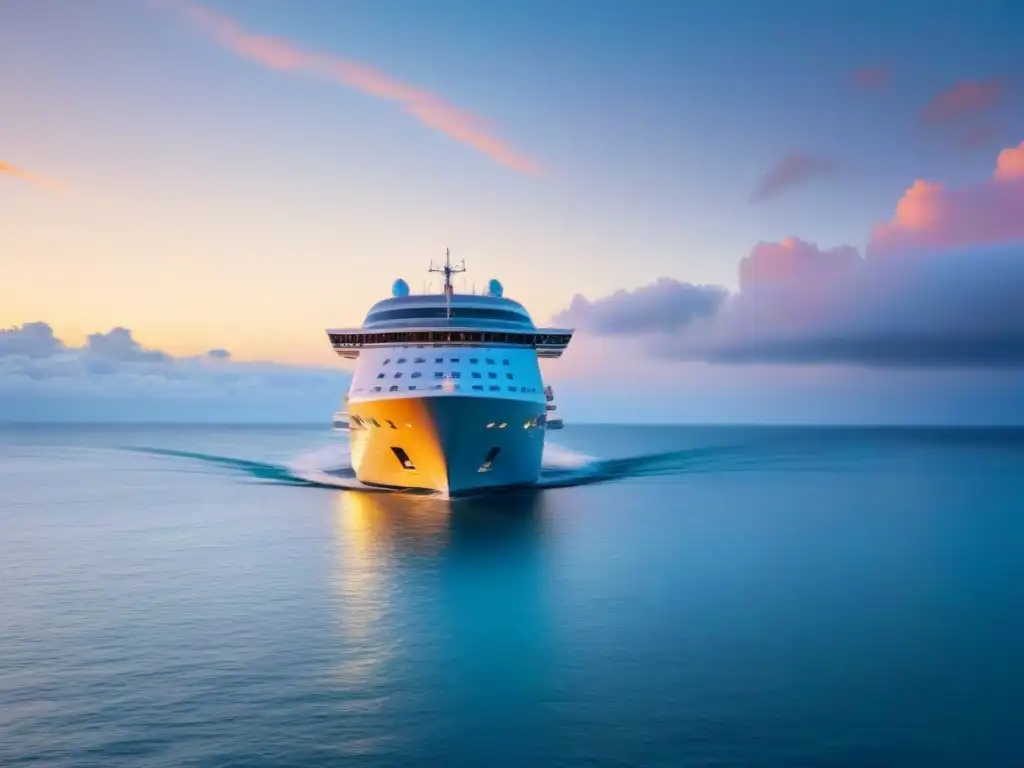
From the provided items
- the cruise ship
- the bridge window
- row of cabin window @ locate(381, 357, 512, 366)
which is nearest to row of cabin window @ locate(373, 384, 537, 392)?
the cruise ship

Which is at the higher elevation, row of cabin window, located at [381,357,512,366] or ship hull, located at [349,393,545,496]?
row of cabin window, located at [381,357,512,366]

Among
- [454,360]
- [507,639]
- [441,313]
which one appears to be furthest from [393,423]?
[507,639]

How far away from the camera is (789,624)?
28500mm

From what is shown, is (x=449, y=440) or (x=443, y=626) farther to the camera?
(x=449, y=440)

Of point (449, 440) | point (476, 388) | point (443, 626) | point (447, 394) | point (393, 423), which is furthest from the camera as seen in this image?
point (393, 423)

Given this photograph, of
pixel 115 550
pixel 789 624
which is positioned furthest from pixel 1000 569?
pixel 115 550

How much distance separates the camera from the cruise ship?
51.4 metres

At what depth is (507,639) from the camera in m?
26.5

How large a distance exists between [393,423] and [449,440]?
4387 mm

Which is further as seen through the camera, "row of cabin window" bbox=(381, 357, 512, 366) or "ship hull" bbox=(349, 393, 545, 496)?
"row of cabin window" bbox=(381, 357, 512, 366)

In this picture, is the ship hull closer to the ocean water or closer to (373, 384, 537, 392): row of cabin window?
(373, 384, 537, 392): row of cabin window

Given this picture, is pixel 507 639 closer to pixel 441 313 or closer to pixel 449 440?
pixel 449 440

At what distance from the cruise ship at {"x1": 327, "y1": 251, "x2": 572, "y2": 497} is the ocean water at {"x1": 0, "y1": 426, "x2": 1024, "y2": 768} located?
3.61m

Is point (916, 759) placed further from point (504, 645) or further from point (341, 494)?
point (341, 494)
